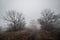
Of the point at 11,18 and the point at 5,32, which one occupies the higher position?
the point at 11,18

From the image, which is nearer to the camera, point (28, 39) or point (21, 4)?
point (28, 39)

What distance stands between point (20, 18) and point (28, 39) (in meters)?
0.57

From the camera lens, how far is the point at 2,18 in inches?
87.7

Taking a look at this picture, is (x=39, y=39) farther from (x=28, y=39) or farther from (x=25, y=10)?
(x=25, y=10)

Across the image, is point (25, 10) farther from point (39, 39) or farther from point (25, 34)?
point (39, 39)

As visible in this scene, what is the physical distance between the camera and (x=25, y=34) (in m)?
2.15

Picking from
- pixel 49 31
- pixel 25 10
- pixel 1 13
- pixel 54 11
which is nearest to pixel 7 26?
pixel 1 13

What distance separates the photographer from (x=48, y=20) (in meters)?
2.22

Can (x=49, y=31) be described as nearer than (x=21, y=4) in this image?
Yes

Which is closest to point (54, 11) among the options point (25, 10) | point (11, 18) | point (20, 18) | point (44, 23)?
point (44, 23)

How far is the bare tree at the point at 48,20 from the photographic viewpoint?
7.21 ft

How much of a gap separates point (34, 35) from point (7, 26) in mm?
727

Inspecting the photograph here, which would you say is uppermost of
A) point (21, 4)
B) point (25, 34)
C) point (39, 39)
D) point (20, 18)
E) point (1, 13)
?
point (21, 4)

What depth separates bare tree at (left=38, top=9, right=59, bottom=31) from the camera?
2198 millimetres
